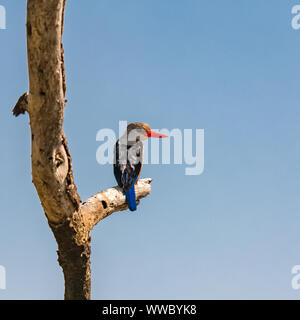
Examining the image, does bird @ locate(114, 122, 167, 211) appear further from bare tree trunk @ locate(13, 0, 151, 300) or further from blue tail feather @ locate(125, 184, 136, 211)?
bare tree trunk @ locate(13, 0, 151, 300)

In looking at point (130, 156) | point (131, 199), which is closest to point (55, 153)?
point (131, 199)

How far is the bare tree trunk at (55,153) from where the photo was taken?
Answer: 10.1 feet

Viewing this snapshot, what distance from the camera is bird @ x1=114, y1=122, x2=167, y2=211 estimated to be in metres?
5.73

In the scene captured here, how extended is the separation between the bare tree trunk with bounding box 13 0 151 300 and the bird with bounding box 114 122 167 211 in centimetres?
55

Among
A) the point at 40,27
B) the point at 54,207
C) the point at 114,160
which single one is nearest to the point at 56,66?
the point at 40,27

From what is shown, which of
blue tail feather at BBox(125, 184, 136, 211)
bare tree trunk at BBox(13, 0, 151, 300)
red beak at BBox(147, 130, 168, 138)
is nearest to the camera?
bare tree trunk at BBox(13, 0, 151, 300)

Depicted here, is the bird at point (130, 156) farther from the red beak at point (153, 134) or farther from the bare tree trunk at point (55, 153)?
the bare tree trunk at point (55, 153)

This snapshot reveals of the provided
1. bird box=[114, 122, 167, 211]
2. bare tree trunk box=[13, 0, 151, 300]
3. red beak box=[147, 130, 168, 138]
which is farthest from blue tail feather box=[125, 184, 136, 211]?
red beak box=[147, 130, 168, 138]

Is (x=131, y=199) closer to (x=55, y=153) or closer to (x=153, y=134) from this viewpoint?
(x=153, y=134)

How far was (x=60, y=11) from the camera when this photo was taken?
306 cm

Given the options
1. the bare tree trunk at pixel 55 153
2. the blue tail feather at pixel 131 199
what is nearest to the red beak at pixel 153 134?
the blue tail feather at pixel 131 199
